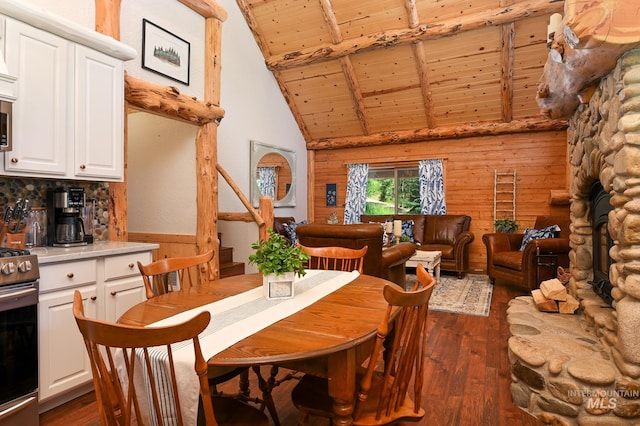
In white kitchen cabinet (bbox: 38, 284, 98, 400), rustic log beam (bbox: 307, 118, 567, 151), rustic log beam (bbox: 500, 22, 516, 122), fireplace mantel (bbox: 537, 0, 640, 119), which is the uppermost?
rustic log beam (bbox: 500, 22, 516, 122)

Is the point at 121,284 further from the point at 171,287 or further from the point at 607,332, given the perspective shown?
the point at 607,332

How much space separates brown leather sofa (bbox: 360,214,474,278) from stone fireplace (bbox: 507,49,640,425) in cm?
320

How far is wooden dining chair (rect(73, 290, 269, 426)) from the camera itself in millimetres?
889

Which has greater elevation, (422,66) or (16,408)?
(422,66)

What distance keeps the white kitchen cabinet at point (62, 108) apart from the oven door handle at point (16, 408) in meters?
1.25

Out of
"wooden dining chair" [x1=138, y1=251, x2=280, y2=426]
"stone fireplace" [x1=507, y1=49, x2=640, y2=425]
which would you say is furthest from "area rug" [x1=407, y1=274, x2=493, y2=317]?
"wooden dining chair" [x1=138, y1=251, x2=280, y2=426]

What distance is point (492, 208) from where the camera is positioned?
6.32 metres

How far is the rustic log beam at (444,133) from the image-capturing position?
5832 mm

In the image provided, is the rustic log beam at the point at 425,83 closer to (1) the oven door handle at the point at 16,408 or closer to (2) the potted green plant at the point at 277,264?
(2) the potted green plant at the point at 277,264

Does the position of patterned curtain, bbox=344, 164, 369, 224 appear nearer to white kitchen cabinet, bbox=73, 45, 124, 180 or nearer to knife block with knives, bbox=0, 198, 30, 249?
white kitchen cabinet, bbox=73, 45, 124, 180

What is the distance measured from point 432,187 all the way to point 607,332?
4683 millimetres

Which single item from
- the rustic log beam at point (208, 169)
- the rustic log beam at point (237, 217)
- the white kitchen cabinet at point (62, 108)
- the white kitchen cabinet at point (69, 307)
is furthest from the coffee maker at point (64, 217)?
the rustic log beam at point (237, 217)

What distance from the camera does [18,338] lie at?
5.97ft

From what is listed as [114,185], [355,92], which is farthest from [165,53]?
[355,92]
